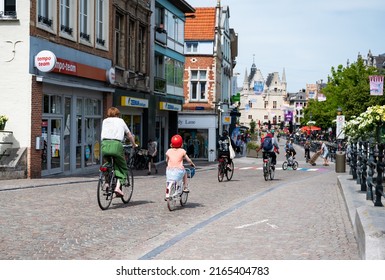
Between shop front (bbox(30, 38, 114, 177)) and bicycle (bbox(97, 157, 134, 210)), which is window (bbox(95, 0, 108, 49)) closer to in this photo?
shop front (bbox(30, 38, 114, 177))

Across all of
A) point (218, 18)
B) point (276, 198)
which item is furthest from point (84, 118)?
point (218, 18)

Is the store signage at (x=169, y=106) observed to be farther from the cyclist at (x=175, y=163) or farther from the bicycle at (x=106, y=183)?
the bicycle at (x=106, y=183)

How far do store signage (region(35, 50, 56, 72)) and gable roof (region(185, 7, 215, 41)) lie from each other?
30.4 metres

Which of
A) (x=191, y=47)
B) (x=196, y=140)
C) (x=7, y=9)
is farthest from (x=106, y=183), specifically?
(x=191, y=47)

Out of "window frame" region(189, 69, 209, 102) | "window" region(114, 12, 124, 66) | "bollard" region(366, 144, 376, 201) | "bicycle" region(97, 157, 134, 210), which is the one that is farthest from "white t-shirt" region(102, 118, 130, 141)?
"window frame" region(189, 69, 209, 102)

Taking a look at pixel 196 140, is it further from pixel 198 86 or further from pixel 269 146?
pixel 269 146

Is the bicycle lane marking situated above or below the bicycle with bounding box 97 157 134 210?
below

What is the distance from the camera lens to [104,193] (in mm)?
11141

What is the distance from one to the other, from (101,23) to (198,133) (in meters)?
21.7

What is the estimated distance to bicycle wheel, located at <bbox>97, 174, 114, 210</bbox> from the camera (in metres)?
11.0

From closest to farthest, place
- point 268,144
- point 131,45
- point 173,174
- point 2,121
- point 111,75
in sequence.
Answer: point 173,174, point 2,121, point 268,144, point 111,75, point 131,45

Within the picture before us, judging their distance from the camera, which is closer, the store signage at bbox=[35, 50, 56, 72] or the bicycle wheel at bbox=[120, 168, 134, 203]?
the bicycle wheel at bbox=[120, 168, 134, 203]

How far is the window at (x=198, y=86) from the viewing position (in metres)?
48.7

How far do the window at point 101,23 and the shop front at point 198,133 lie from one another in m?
20.1
